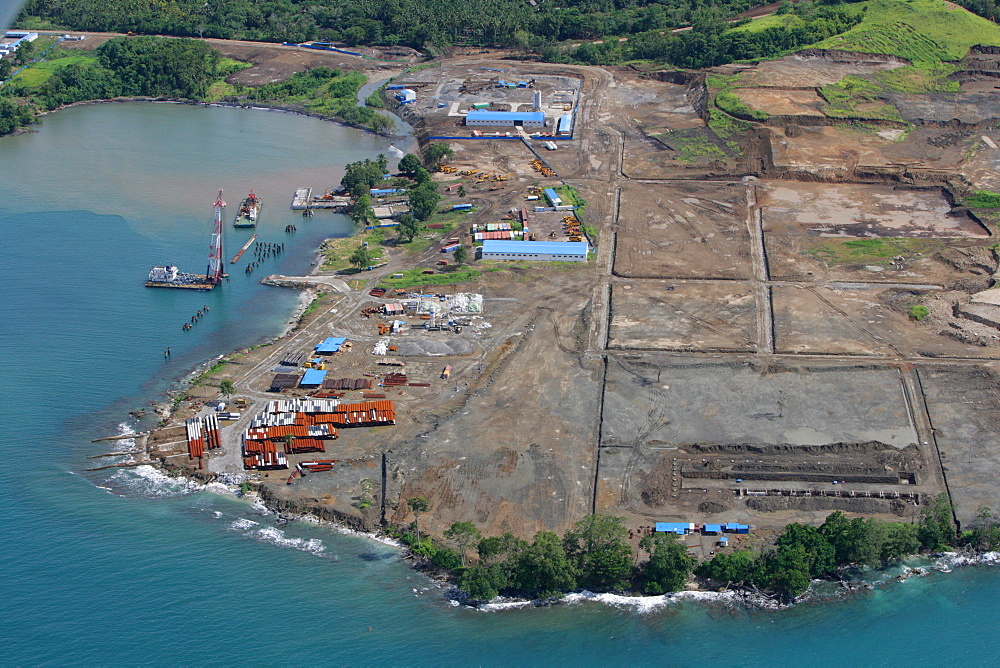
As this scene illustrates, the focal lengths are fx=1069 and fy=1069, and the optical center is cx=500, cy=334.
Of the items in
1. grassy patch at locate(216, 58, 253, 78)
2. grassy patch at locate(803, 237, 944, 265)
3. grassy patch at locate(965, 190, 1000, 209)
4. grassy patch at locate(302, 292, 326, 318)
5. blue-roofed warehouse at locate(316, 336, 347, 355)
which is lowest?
blue-roofed warehouse at locate(316, 336, 347, 355)

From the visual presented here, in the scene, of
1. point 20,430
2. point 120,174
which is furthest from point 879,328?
point 120,174

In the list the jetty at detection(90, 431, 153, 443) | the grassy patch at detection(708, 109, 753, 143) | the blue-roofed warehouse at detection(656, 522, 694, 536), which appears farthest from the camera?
the grassy patch at detection(708, 109, 753, 143)

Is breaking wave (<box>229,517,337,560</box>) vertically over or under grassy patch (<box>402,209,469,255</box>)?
under

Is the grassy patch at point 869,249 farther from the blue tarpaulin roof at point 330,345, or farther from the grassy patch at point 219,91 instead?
the grassy patch at point 219,91

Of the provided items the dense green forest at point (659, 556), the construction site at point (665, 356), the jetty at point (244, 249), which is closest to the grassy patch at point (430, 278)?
the construction site at point (665, 356)

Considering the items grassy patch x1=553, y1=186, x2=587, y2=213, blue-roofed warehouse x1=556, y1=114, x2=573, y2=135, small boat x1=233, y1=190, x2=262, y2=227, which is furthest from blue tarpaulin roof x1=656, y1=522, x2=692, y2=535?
blue-roofed warehouse x1=556, y1=114, x2=573, y2=135

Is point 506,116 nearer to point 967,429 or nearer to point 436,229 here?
point 436,229

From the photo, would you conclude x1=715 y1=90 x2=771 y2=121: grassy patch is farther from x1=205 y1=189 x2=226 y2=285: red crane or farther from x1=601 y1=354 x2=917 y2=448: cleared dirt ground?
x1=205 y1=189 x2=226 y2=285: red crane
